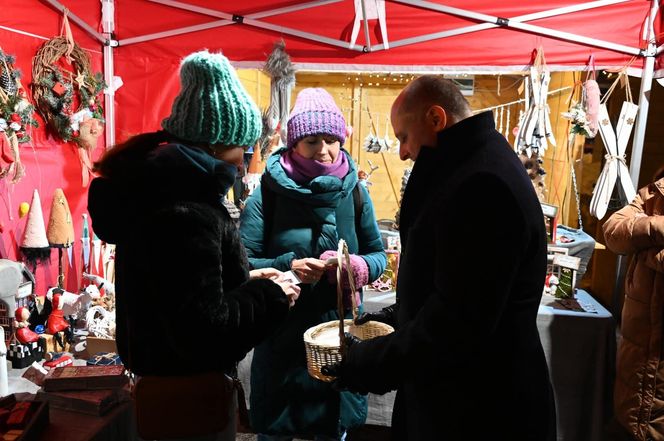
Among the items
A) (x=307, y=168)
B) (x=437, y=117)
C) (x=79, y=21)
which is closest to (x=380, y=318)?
(x=307, y=168)

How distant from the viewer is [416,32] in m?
2.84

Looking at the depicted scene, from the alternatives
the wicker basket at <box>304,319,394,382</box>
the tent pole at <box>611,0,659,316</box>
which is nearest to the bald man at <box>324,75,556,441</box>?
the wicker basket at <box>304,319,394,382</box>

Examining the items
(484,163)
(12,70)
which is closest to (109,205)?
(484,163)

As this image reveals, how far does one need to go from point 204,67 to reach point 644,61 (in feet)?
8.22

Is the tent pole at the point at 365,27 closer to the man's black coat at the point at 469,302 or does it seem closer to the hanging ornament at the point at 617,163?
the hanging ornament at the point at 617,163

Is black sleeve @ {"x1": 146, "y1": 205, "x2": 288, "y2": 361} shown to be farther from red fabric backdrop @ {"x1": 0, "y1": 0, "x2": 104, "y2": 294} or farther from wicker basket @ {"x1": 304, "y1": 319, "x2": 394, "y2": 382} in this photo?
red fabric backdrop @ {"x1": 0, "y1": 0, "x2": 104, "y2": 294}

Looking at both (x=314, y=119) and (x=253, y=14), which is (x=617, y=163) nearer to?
(x=314, y=119)

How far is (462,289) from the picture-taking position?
1.03m

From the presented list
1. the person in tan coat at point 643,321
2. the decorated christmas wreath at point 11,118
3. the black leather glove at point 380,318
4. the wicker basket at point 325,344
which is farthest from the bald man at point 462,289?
the decorated christmas wreath at point 11,118

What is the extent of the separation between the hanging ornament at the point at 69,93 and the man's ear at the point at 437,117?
2.15 meters

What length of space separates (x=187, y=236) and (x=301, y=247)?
0.88 metres

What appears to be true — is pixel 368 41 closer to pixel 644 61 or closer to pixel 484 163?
pixel 644 61

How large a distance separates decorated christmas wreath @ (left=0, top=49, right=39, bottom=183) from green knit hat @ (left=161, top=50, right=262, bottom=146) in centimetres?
144

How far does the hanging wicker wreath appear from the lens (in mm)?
2549
